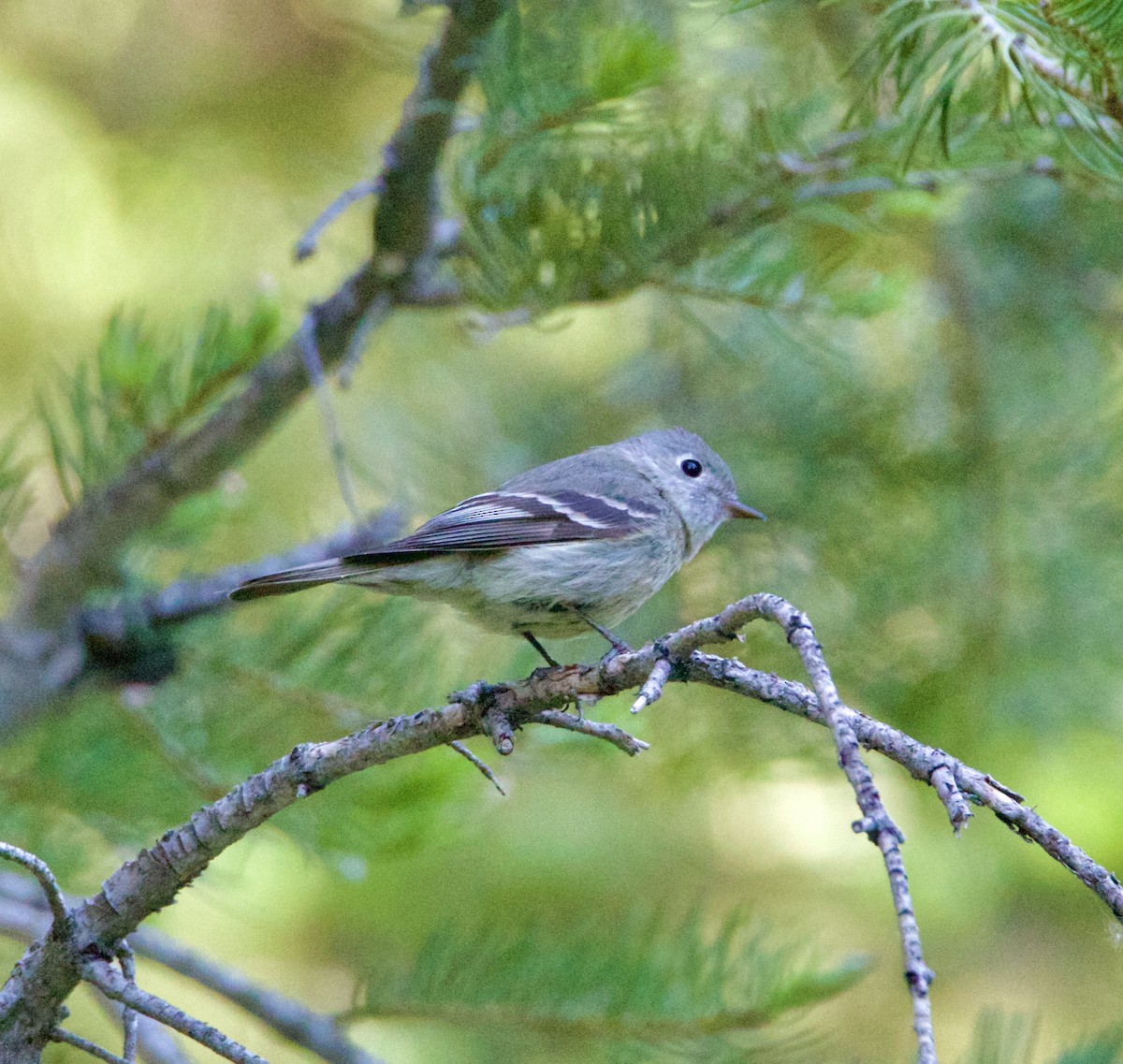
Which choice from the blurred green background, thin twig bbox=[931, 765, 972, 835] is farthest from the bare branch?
thin twig bbox=[931, 765, 972, 835]

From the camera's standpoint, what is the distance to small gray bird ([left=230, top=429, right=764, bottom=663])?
2014 millimetres

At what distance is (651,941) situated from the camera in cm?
200

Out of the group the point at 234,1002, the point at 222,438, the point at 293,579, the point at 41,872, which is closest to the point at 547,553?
the point at 293,579

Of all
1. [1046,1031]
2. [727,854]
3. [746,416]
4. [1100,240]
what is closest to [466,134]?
[746,416]

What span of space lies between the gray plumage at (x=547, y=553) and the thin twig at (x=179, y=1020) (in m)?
0.74

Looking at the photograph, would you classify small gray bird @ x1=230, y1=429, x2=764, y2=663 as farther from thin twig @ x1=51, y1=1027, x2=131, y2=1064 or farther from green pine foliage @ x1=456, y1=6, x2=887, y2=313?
thin twig @ x1=51, y1=1027, x2=131, y2=1064

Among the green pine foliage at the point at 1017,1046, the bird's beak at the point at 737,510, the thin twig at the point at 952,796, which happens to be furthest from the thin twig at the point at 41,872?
the bird's beak at the point at 737,510

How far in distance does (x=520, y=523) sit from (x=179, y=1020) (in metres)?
1.29

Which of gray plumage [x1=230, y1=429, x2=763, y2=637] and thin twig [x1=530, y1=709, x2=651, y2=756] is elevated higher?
gray plumage [x1=230, y1=429, x2=763, y2=637]

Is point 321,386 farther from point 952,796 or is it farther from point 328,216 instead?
point 952,796

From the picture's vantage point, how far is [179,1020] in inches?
40.5

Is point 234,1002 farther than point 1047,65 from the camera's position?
Yes

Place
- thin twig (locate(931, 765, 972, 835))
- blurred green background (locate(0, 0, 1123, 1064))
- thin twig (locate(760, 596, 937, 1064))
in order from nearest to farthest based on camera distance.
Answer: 1. thin twig (locate(760, 596, 937, 1064))
2. thin twig (locate(931, 765, 972, 835))
3. blurred green background (locate(0, 0, 1123, 1064))

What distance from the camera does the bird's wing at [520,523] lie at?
6.66 feet
